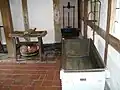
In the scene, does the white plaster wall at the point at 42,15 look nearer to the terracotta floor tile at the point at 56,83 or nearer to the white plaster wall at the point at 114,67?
the terracotta floor tile at the point at 56,83

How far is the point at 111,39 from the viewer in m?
2.25

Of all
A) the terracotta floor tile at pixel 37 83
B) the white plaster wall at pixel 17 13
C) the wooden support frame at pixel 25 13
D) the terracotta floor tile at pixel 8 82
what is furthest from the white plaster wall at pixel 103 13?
the white plaster wall at pixel 17 13

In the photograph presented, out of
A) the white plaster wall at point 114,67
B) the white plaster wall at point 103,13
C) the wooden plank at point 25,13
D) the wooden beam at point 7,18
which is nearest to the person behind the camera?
the white plaster wall at point 114,67

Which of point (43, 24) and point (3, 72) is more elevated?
point (43, 24)

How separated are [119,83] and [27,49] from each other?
2784 mm

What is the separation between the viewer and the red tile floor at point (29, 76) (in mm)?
2988

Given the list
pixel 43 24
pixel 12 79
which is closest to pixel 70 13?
pixel 43 24

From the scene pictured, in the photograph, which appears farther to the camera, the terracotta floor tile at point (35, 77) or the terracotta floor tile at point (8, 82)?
the terracotta floor tile at point (35, 77)

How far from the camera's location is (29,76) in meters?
3.39

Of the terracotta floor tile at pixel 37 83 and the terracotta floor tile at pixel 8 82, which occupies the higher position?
the terracotta floor tile at pixel 8 82

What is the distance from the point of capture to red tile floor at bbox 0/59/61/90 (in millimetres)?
2988

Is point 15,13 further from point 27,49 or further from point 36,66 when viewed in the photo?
point 36,66

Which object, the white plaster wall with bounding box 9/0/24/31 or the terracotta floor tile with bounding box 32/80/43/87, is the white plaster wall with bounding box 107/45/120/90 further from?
the white plaster wall with bounding box 9/0/24/31

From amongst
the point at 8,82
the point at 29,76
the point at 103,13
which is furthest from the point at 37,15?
the point at 103,13
